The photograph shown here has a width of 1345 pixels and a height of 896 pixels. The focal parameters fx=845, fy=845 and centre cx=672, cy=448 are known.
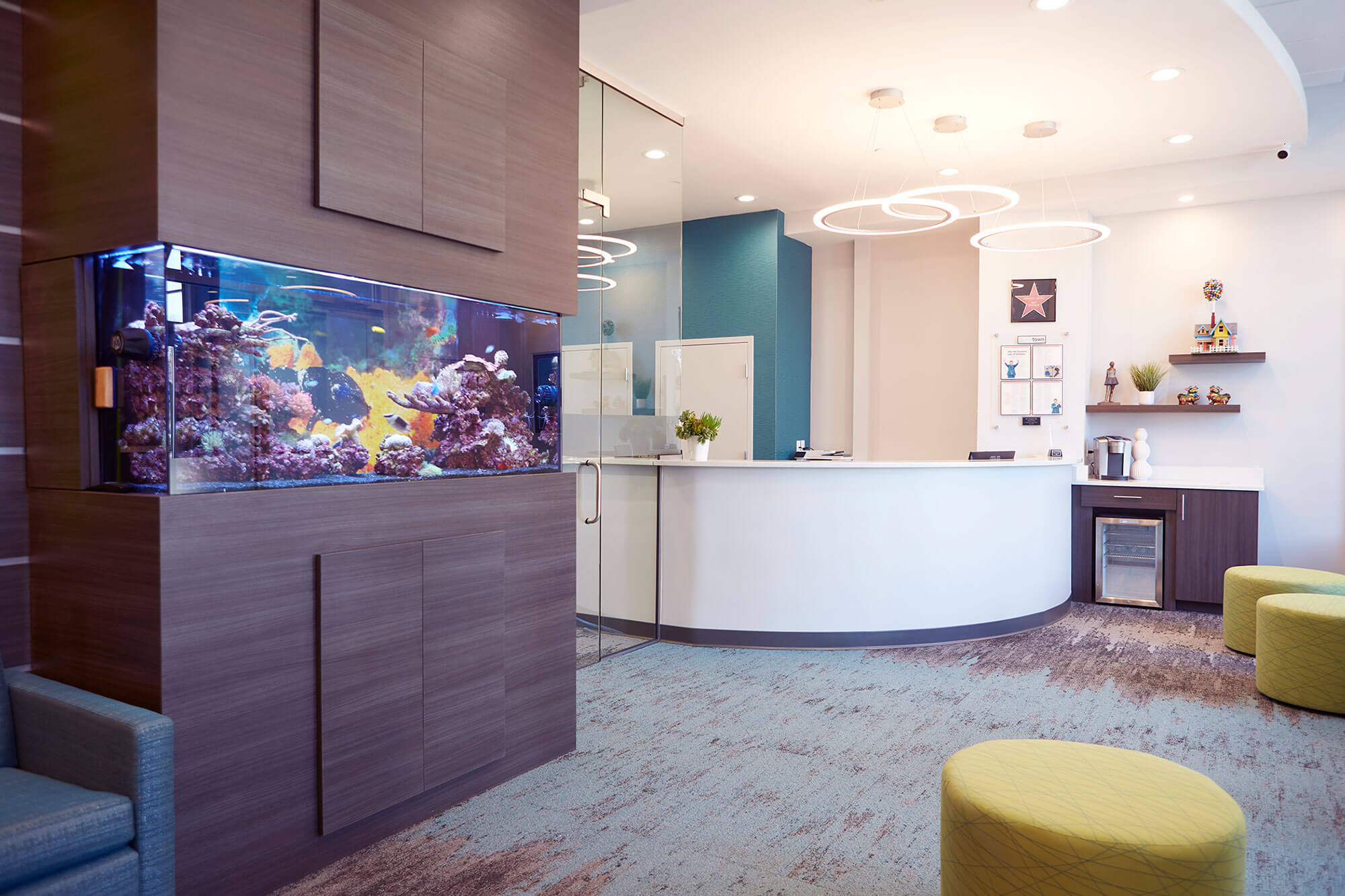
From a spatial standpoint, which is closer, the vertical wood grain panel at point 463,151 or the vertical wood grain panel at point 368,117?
the vertical wood grain panel at point 368,117

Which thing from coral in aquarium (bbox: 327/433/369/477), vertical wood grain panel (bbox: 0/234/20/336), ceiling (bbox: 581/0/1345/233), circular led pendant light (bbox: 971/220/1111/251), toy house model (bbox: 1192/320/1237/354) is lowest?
coral in aquarium (bbox: 327/433/369/477)

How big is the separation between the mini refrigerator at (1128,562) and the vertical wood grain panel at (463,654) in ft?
16.5

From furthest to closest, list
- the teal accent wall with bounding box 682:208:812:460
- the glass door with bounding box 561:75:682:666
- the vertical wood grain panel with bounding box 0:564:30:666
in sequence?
the teal accent wall with bounding box 682:208:812:460
the glass door with bounding box 561:75:682:666
the vertical wood grain panel with bounding box 0:564:30:666

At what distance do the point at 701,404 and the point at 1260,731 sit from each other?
5.04 meters

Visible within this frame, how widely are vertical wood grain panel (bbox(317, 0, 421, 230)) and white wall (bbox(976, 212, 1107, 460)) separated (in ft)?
17.2

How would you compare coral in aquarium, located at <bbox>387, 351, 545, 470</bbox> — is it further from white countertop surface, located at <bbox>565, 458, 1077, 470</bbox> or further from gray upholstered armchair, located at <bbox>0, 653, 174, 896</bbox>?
white countertop surface, located at <bbox>565, 458, 1077, 470</bbox>

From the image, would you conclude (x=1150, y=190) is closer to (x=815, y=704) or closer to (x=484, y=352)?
(x=815, y=704)

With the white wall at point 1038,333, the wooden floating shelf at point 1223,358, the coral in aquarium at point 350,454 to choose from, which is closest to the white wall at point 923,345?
the white wall at point 1038,333

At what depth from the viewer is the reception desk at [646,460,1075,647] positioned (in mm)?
4805

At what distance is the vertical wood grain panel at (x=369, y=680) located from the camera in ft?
7.72

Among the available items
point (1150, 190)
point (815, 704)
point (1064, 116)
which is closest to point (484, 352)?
point (815, 704)

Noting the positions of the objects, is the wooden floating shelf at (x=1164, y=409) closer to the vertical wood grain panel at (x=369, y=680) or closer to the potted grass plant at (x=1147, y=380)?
the potted grass plant at (x=1147, y=380)

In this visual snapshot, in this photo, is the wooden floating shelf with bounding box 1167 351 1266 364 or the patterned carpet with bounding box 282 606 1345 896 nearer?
the patterned carpet with bounding box 282 606 1345 896

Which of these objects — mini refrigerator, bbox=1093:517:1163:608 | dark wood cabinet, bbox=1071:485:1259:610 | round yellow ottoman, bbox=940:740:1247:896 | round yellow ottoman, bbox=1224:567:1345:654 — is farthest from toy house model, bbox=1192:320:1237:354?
round yellow ottoman, bbox=940:740:1247:896
